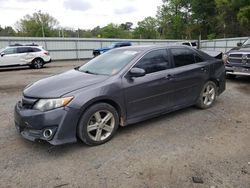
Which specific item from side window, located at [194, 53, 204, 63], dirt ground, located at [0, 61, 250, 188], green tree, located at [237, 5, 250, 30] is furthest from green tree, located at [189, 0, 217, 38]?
dirt ground, located at [0, 61, 250, 188]

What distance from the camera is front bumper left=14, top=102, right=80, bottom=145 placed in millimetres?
3309

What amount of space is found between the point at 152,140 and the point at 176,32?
5622cm

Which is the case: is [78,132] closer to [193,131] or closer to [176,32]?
[193,131]

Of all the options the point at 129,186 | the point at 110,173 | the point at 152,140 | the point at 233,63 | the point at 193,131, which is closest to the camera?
the point at 129,186

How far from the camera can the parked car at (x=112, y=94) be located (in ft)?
11.1

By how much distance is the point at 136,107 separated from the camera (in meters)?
4.14

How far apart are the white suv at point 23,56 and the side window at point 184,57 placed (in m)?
13.0

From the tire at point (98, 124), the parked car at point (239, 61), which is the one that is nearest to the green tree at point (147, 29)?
the parked car at point (239, 61)

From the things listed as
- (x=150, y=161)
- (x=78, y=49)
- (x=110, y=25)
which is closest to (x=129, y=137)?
(x=150, y=161)

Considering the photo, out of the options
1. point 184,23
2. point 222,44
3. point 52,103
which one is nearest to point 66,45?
point 222,44

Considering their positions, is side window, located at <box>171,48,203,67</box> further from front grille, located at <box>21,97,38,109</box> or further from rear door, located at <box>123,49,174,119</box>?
→ front grille, located at <box>21,97,38,109</box>

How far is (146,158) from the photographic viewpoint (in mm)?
3354

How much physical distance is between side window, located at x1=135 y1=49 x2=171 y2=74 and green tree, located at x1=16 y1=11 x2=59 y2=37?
6888 cm

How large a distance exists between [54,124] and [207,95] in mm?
3728
